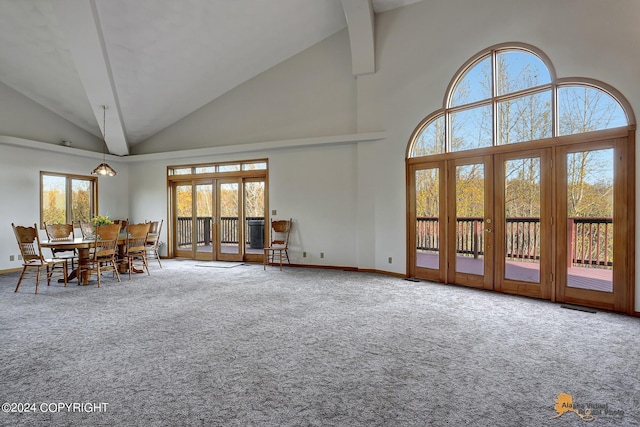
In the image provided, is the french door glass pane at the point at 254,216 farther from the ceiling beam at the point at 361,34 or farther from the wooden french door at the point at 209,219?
the ceiling beam at the point at 361,34

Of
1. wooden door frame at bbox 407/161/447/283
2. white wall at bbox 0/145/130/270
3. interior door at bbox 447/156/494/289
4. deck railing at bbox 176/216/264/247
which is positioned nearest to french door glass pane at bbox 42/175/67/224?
white wall at bbox 0/145/130/270

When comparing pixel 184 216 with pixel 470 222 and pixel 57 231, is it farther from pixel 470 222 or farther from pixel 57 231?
pixel 470 222

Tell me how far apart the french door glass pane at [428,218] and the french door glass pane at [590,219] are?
1.77 meters

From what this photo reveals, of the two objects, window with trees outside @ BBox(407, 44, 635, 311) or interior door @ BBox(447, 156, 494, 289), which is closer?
window with trees outside @ BBox(407, 44, 635, 311)

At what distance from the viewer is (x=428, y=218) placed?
5.52m

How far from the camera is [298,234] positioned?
23.0ft

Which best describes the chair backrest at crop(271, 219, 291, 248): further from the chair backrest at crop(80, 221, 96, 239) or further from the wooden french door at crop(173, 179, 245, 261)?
the chair backrest at crop(80, 221, 96, 239)

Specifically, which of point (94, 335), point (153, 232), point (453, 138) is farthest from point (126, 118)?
point (453, 138)

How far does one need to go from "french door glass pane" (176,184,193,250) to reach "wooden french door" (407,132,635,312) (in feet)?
18.0

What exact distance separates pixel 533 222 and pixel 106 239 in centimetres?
646

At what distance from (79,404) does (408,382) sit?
82.6 inches

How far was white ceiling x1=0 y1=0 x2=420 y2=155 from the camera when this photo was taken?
5.02 metres

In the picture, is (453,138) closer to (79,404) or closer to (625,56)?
(625,56)

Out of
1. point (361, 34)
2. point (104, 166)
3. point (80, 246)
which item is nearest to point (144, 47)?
point (104, 166)
